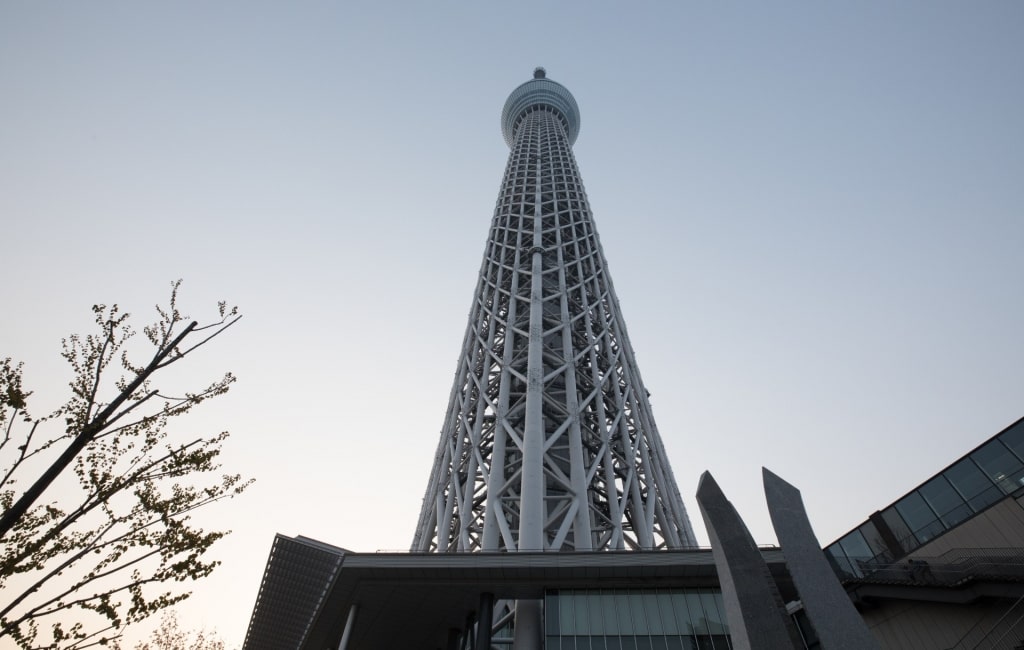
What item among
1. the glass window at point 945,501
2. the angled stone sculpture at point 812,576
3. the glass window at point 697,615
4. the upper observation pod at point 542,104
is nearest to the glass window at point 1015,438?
the glass window at point 945,501

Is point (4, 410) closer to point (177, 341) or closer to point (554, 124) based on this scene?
point (177, 341)

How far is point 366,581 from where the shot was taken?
19.7 meters

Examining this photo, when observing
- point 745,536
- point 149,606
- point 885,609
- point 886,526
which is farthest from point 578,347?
point 149,606

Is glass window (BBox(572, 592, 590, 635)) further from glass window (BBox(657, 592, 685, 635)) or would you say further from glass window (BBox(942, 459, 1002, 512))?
glass window (BBox(942, 459, 1002, 512))

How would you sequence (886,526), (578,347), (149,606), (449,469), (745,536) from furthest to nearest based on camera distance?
(578,347), (449,469), (886,526), (745,536), (149,606)

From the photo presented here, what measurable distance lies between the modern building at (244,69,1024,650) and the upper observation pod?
39.3 meters

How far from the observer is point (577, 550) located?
21.5 meters

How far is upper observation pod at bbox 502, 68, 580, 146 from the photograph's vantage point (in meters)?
73.6

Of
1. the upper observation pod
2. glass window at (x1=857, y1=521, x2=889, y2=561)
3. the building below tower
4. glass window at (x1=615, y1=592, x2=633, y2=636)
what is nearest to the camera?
the building below tower

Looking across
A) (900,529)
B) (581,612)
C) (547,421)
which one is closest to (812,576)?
(581,612)

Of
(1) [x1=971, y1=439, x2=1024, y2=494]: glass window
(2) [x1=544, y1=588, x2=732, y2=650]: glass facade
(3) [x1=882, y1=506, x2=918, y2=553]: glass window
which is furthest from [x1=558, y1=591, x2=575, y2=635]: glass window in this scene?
(1) [x1=971, y1=439, x2=1024, y2=494]: glass window

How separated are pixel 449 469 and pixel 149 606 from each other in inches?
921

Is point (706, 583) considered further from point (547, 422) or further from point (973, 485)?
point (547, 422)

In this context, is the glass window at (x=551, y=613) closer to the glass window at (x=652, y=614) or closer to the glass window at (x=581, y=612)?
the glass window at (x=581, y=612)
